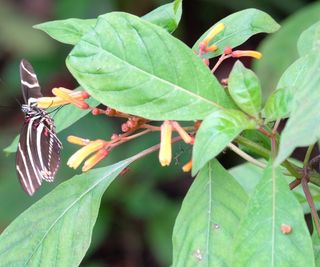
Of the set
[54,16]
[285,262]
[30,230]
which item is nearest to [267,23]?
[285,262]

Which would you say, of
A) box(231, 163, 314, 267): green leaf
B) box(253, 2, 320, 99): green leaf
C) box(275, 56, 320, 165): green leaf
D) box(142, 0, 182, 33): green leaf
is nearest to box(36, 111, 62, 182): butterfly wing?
box(142, 0, 182, 33): green leaf

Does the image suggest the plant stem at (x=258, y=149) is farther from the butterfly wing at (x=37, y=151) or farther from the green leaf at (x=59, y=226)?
the butterfly wing at (x=37, y=151)

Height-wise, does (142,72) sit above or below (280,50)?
above

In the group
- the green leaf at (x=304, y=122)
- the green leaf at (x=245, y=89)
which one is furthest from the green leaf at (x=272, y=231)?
the green leaf at (x=304, y=122)

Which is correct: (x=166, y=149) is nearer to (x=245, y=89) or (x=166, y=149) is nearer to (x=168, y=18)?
(x=245, y=89)

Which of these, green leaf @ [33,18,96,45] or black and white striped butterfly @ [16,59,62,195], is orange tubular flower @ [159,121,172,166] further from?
black and white striped butterfly @ [16,59,62,195]

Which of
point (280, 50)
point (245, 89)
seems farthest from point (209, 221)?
point (280, 50)

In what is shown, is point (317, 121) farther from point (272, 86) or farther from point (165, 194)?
point (165, 194)
